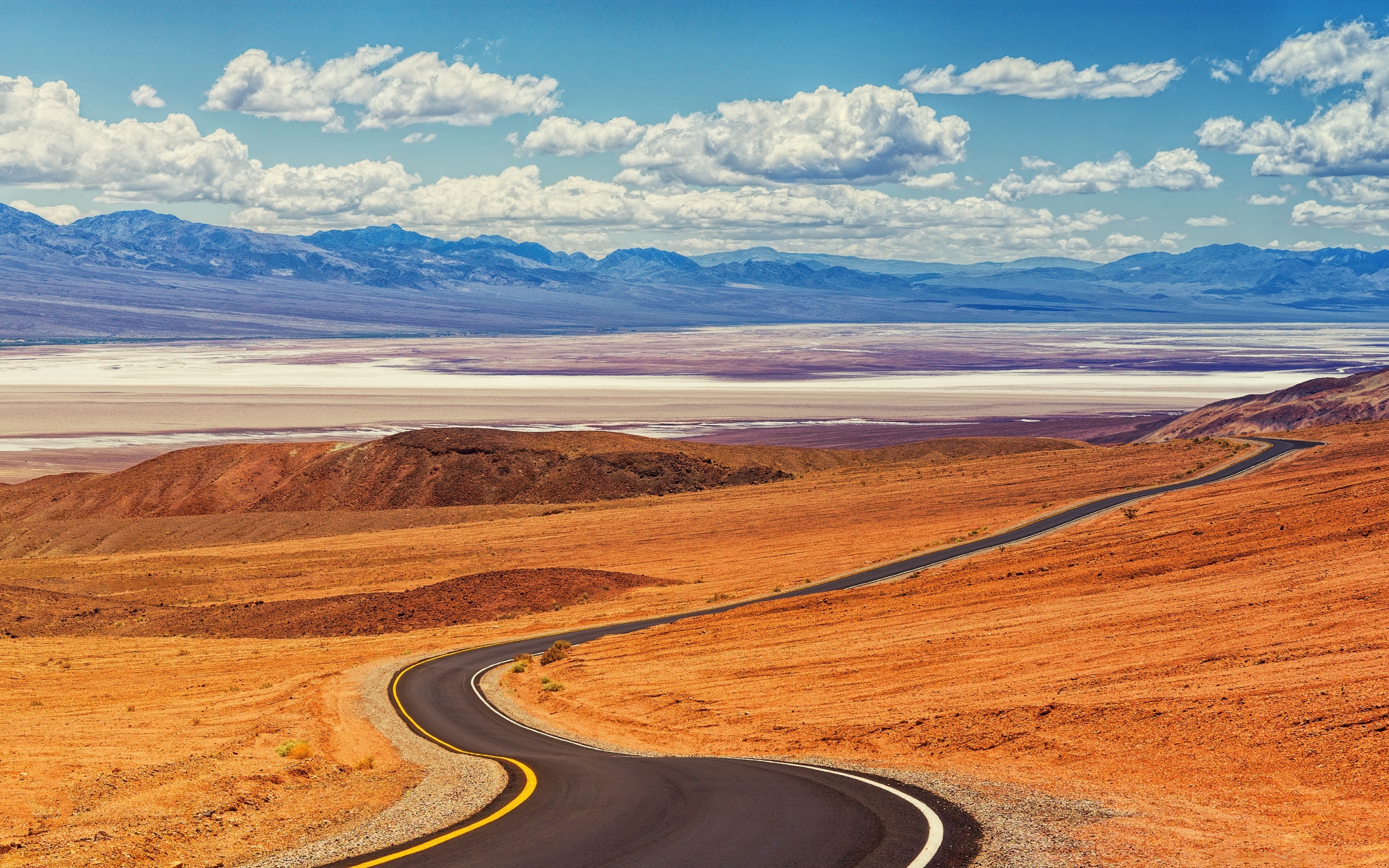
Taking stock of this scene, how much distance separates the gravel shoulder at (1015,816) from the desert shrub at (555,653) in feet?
45.4

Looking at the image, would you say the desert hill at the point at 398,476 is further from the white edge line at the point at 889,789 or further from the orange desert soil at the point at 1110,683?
the white edge line at the point at 889,789

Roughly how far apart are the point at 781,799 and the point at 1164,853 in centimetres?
395

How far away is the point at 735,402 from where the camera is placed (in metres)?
169

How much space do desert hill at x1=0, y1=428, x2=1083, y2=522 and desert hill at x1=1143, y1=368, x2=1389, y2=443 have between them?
38746 mm

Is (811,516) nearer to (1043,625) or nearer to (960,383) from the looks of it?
(1043,625)

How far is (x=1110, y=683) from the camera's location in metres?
18.9

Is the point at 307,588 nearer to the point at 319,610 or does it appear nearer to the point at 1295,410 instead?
the point at 319,610

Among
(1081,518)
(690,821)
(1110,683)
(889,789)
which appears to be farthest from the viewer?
(1081,518)

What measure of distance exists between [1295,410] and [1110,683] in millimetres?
100035

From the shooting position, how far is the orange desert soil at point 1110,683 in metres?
12.5

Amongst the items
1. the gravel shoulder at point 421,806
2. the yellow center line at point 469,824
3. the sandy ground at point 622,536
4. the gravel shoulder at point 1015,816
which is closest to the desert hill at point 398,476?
the sandy ground at point 622,536

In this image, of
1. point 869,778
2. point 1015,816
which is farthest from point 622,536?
point 1015,816

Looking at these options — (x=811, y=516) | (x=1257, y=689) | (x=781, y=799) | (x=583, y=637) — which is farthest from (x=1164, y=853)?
(x=811, y=516)

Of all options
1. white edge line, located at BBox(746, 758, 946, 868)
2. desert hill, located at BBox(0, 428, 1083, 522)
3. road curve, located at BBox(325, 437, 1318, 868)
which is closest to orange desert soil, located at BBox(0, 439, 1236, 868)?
road curve, located at BBox(325, 437, 1318, 868)
